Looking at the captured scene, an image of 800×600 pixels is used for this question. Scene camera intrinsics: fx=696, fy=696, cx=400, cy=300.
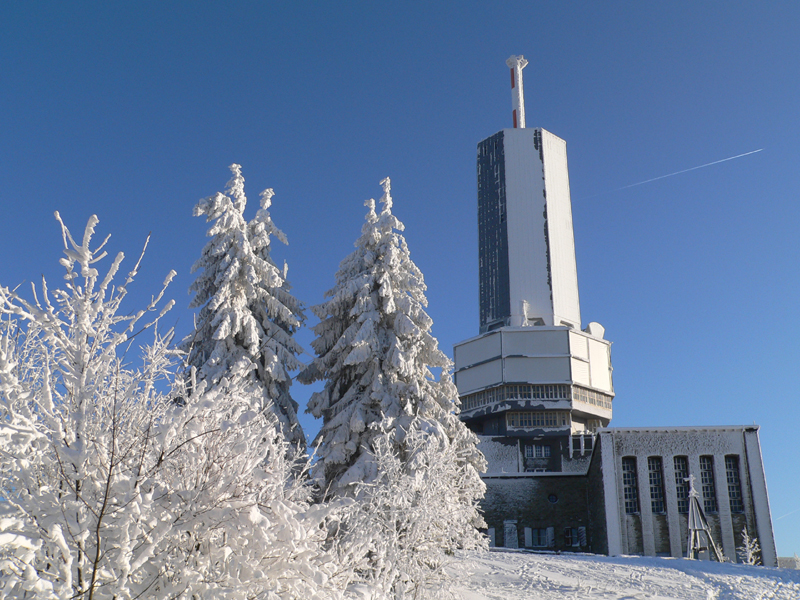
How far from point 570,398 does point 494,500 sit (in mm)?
10496

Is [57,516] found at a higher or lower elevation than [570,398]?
lower

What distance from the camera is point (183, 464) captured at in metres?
5.62

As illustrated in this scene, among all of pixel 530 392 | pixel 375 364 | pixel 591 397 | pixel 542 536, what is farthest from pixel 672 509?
pixel 375 364

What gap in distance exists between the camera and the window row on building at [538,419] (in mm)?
51375

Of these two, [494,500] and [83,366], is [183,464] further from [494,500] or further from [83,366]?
[494,500]

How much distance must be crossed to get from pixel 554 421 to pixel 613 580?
111ft

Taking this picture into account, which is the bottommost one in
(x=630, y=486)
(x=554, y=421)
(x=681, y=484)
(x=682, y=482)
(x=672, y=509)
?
(x=672, y=509)

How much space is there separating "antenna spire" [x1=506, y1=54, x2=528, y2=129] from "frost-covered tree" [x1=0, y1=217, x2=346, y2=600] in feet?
216

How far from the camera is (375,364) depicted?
1952cm

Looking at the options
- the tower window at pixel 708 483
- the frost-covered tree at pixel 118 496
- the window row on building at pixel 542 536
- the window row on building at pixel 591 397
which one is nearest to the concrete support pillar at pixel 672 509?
the tower window at pixel 708 483

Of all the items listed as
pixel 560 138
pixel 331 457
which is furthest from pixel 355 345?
pixel 560 138

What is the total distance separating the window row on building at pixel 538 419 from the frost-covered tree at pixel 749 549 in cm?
1632

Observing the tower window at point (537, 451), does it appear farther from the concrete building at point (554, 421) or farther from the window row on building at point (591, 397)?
the window row on building at point (591, 397)

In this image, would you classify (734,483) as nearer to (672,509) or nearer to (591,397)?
(672,509)
